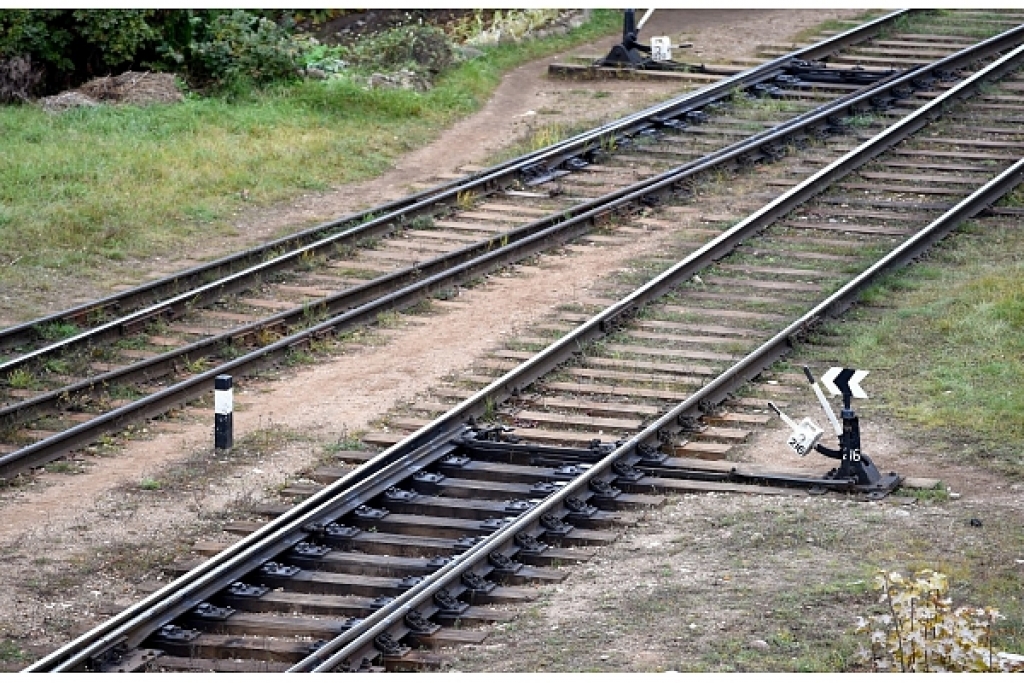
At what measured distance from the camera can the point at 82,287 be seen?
1931 centimetres

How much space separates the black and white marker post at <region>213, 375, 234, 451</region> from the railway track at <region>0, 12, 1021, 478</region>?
0.89 metres

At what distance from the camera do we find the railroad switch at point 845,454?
45.1ft

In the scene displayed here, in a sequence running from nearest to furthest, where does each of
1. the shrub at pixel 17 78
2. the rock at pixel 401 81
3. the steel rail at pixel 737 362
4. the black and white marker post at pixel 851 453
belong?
the steel rail at pixel 737 362
the black and white marker post at pixel 851 453
the shrub at pixel 17 78
the rock at pixel 401 81

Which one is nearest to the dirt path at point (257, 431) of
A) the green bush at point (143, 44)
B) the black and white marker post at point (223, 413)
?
the black and white marker post at point (223, 413)

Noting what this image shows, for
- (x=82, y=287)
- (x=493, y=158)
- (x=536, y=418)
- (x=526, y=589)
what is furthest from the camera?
(x=493, y=158)

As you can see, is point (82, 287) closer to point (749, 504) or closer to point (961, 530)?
point (749, 504)

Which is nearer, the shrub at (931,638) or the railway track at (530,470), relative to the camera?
the shrub at (931,638)

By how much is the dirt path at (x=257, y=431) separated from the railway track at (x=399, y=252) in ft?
1.40

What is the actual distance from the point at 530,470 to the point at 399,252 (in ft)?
21.1

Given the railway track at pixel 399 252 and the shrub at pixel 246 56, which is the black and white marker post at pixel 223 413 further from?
the shrub at pixel 246 56

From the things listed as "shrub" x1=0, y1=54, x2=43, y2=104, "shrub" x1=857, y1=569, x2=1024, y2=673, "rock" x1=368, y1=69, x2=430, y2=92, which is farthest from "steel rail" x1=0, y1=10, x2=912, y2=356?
"shrub" x1=857, y1=569, x2=1024, y2=673

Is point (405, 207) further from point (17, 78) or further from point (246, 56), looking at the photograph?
point (17, 78)
